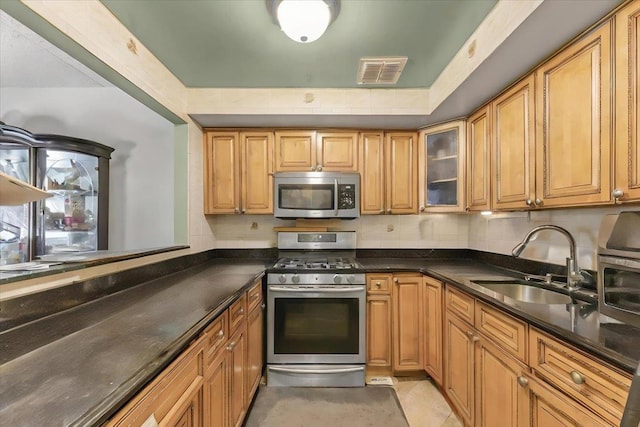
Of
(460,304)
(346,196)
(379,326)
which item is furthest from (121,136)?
(460,304)

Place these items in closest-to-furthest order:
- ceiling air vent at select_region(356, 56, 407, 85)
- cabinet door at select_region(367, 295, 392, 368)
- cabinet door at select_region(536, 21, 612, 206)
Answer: cabinet door at select_region(536, 21, 612, 206)
ceiling air vent at select_region(356, 56, 407, 85)
cabinet door at select_region(367, 295, 392, 368)

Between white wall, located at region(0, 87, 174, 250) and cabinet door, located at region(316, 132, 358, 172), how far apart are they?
1.62m

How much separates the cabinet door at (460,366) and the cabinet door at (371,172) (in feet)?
3.75

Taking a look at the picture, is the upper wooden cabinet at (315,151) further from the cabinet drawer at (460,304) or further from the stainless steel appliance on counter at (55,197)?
the stainless steel appliance on counter at (55,197)

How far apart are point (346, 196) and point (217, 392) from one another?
5.77 ft

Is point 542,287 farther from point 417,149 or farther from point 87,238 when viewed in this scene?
point 87,238

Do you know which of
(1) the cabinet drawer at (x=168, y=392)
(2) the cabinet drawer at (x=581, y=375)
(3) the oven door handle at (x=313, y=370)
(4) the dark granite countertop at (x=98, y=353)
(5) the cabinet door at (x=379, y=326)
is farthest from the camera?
(5) the cabinet door at (x=379, y=326)

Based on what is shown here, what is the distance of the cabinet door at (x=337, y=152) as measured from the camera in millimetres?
2572

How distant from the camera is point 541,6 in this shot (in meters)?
1.12

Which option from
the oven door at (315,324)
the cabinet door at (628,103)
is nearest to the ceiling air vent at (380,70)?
the cabinet door at (628,103)

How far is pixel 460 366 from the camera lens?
5.78 ft

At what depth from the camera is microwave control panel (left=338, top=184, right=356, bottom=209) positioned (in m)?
2.49

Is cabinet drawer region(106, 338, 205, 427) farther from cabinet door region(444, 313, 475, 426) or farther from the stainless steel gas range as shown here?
cabinet door region(444, 313, 475, 426)

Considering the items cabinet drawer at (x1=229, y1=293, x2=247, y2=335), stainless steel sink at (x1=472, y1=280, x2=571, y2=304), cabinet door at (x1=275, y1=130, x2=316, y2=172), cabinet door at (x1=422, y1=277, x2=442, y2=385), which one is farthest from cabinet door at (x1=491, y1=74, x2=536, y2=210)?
cabinet drawer at (x1=229, y1=293, x2=247, y2=335)
